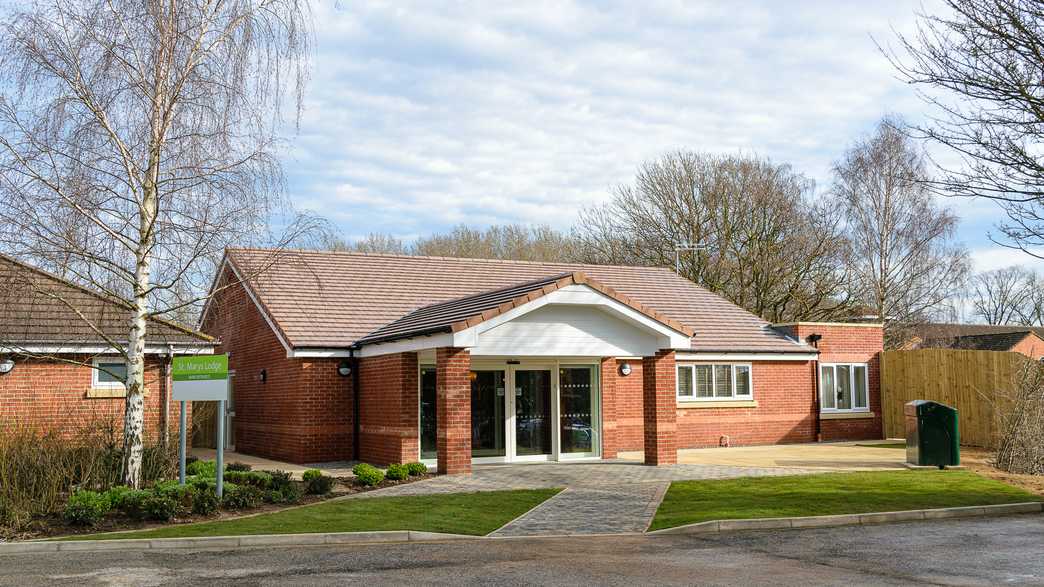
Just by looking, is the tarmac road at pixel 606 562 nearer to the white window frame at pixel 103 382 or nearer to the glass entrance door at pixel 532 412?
the glass entrance door at pixel 532 412

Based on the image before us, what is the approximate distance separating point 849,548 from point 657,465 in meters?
8.74

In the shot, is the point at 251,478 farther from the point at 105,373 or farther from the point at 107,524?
the point at 105,373

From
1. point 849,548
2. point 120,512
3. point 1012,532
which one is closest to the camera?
point 849,548

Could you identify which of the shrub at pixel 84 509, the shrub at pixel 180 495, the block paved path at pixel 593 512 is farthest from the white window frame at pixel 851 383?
the shrub at pixel 84 509

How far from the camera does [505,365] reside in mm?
Result: 20484

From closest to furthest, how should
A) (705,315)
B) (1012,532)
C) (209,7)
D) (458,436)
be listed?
1. (1012,532)
2. (209,7)
3. (458,436)
4. (705,315)

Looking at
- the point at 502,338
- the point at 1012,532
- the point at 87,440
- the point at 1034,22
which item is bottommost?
the point at 1012,532

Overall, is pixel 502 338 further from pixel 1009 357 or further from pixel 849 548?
pixel 1009 357

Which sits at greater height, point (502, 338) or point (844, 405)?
point (502, 338)

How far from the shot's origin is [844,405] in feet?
90.9

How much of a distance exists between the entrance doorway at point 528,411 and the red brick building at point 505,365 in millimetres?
30

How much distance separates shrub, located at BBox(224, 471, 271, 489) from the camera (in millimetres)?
14977

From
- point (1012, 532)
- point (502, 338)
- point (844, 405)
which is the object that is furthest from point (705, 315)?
point (1012, 532)

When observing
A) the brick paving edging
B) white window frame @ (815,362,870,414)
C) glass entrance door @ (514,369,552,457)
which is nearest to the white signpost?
the brick paving edging
